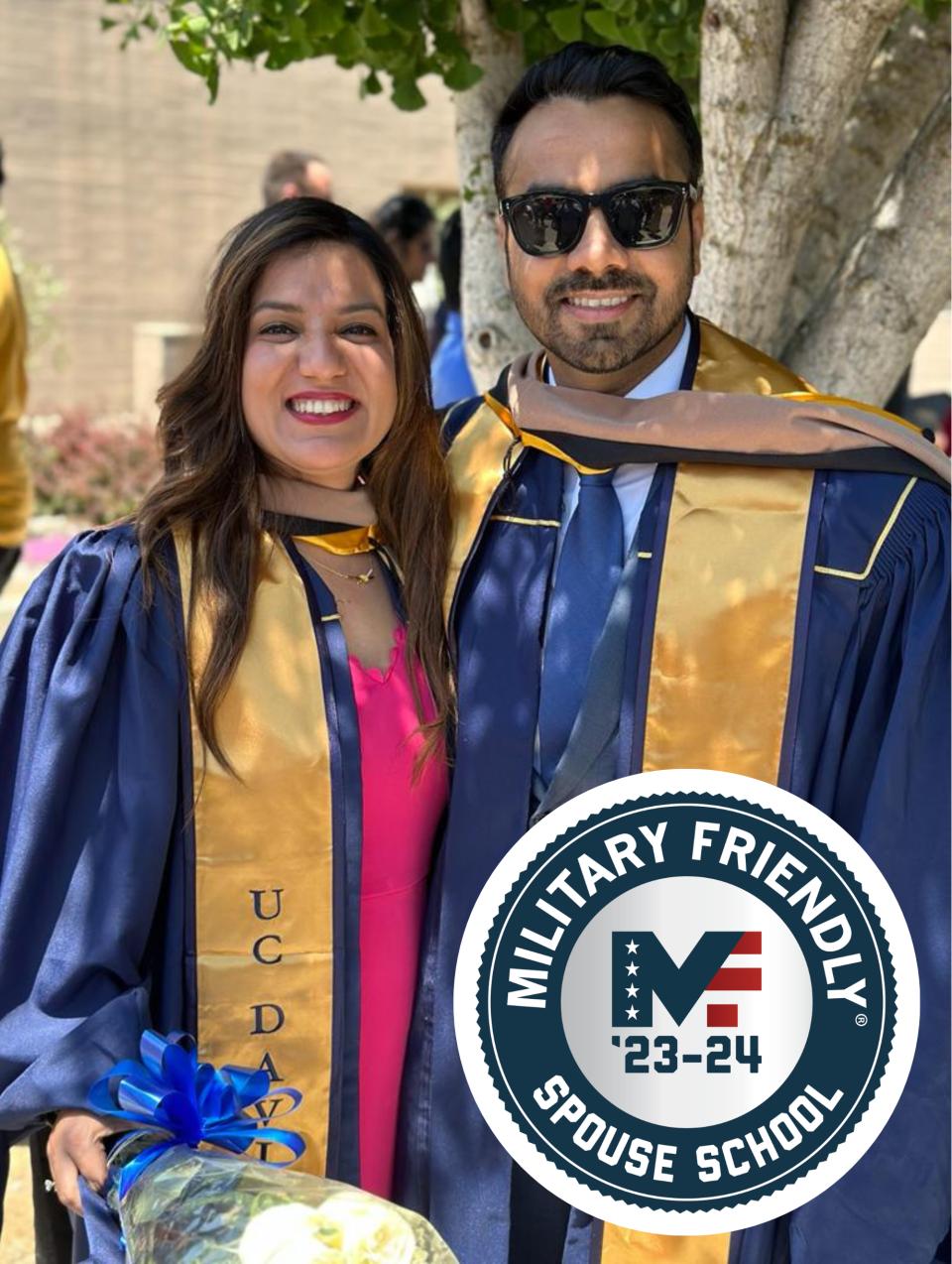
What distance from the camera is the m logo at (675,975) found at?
2.05 metres

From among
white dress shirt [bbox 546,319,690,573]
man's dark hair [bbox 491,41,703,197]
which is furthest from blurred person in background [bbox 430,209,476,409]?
white dress shirt [bbox 546,319,690,573]

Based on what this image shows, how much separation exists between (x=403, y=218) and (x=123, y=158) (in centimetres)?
958

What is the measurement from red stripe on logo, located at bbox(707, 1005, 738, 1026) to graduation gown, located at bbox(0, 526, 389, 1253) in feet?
1.80

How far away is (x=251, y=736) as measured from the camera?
2281mm

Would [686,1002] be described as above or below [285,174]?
below

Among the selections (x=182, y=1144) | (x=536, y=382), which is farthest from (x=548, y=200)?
(x=182, y=1144)

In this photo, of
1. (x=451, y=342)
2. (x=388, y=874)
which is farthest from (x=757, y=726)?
(x=451, y=342)

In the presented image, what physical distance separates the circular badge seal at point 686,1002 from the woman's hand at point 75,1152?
0.49 meters

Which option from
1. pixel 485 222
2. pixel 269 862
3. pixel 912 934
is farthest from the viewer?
pixel 485 222

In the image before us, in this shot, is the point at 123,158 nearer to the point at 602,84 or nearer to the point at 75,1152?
the point at 602,84

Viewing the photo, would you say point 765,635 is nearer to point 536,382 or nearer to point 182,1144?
point 536,382

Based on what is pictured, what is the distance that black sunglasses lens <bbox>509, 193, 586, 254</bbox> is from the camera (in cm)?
244

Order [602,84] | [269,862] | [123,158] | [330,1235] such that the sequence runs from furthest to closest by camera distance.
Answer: [123,158] < [602,84] < [269,862] < [330,1235]

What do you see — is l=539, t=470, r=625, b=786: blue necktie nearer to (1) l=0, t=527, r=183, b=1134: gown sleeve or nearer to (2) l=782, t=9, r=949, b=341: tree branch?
(1) l=0, t=527, r=183, b=1134: gown sleeve
